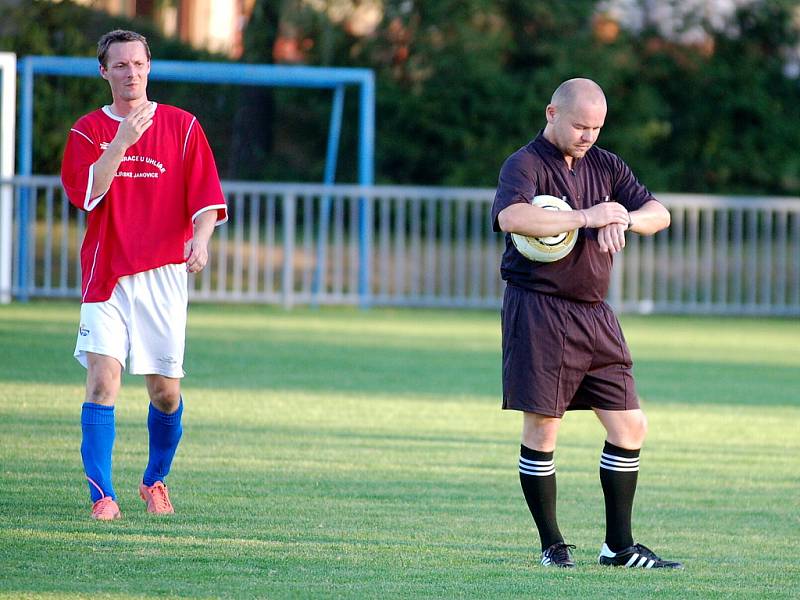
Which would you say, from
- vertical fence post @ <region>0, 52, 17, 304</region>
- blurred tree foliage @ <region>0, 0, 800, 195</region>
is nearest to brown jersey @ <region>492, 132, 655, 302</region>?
vertical fence post @ <region>0, 52, 17, 304</region>

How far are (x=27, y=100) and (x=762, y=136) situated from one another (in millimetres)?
15027

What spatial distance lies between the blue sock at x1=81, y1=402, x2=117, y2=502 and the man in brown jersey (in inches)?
68.1

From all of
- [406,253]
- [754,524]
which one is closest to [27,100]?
[406,253]

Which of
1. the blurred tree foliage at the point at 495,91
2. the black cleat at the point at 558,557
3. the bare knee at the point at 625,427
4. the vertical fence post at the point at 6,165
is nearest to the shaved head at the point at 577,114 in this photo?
the bare knee at the point at 625,427

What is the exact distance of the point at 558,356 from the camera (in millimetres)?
5473

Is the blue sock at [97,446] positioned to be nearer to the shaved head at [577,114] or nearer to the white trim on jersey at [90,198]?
the white trim on jersey at [90,198]

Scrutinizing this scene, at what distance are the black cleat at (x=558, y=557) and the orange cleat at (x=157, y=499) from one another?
1.68 m

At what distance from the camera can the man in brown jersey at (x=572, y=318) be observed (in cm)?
536

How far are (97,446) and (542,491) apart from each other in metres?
1.87

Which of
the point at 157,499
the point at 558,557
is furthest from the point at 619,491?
the point at 157,499

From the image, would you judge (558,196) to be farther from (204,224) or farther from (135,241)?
(135,241)

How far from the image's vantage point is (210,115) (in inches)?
1078

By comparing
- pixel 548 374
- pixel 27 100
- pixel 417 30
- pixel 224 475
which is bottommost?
pixel 224 475

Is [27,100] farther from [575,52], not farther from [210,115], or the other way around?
[575,52]
